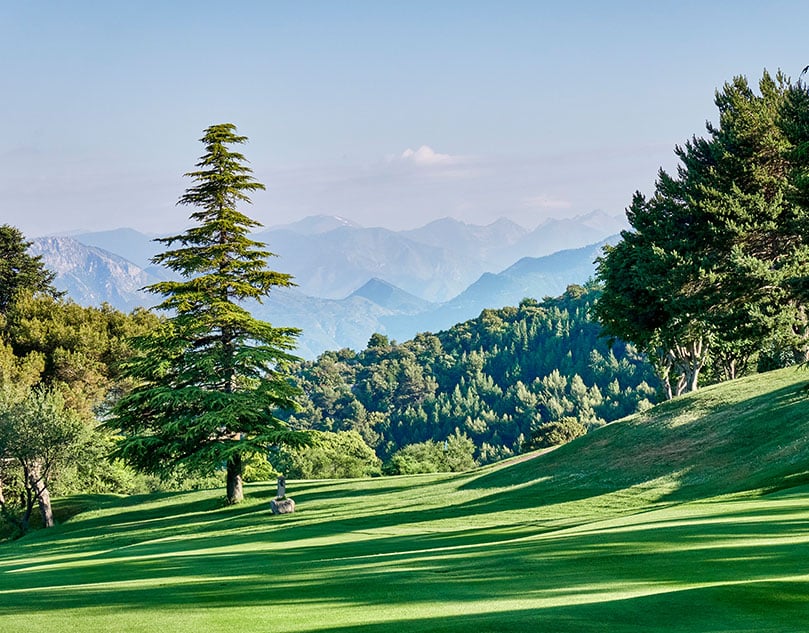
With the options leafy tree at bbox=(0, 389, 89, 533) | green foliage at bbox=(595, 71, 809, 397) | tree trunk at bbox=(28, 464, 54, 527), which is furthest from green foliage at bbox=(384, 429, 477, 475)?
leafy tree at bbox=(0, 389, 89, 533)

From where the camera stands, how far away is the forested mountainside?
14488 centimetres

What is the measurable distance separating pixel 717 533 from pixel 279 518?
819 inches

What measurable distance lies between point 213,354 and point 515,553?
80.7ft

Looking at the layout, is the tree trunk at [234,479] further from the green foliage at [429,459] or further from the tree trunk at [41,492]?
the green foliage at [429,459]

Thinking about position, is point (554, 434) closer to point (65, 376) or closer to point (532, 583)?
point (65, 376)

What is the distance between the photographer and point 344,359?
19425cm

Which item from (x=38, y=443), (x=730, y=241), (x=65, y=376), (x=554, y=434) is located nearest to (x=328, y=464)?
(x=65, y=376)

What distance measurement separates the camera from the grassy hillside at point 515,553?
827 centimetres

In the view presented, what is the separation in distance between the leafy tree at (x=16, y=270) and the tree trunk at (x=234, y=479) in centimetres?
2981

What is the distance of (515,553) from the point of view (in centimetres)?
1297

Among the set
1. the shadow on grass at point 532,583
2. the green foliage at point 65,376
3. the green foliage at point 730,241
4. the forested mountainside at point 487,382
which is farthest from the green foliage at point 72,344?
the forested mountainside at point 487,382

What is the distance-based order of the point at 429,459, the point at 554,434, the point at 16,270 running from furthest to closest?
the point at 554,434, the point at 429,459, the point at 16,270

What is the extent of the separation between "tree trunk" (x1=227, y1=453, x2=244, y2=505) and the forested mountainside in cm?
9614

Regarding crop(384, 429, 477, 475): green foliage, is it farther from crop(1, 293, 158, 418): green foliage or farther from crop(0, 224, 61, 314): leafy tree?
crop(0, 224, 61, 314): leafy tree
